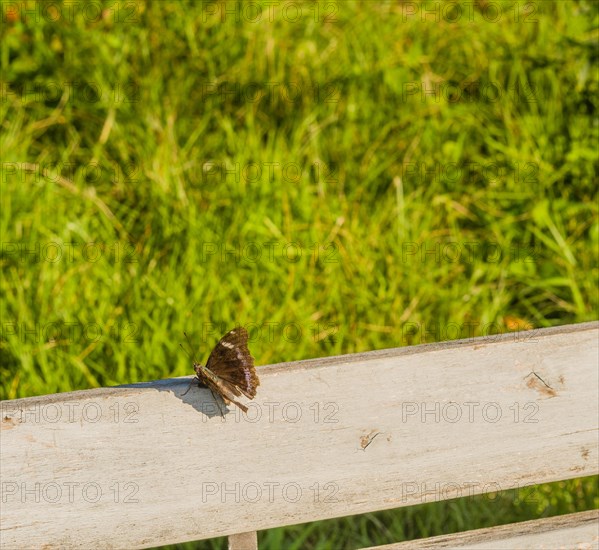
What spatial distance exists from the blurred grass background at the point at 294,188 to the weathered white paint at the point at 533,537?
0.76 metres

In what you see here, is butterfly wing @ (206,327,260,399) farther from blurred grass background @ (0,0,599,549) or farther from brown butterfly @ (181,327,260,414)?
blurred grass background @ (0,0,599,549)

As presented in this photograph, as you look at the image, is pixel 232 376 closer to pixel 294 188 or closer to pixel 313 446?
pixel 313 446

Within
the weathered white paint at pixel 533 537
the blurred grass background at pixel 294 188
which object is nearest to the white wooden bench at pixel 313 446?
Answer: the weathered white paint at pixel 533 537

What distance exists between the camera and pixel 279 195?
10.4ft

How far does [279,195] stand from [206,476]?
1814 millimetres

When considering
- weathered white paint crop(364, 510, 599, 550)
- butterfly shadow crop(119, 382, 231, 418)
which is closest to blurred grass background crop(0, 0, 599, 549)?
weathered white paint crop(364, 510, 599, 550)

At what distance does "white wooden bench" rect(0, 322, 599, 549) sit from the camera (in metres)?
1.40

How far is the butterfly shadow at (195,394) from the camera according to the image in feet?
4.72

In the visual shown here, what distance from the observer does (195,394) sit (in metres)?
1.44

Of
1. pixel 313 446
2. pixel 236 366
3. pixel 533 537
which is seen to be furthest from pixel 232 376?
pixel 533 537

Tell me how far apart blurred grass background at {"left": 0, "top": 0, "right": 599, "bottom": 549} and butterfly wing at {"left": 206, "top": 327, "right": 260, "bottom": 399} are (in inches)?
37.0

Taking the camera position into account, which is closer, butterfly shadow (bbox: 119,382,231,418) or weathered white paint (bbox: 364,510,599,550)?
butterfly shadow (bbox: 119,382,231,418)

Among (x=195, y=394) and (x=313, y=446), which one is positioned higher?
(x=195, y=394)

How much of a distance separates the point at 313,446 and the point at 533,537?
488 millimetres
